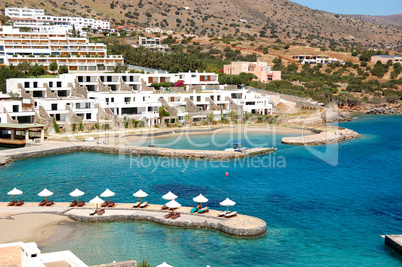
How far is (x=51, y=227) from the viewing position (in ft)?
107

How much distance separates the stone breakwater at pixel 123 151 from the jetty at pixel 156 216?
69.0ft

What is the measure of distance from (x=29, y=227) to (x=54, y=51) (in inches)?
3401

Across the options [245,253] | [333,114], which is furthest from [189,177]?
[333,114]

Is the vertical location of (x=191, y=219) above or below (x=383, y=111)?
below

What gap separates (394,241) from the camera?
30594 mm

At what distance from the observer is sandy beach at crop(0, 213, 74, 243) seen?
30673mm

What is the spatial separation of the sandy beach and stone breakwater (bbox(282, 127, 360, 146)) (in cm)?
4277

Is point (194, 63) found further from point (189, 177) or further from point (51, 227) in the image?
point (51, 227)

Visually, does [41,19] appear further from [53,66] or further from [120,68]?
[120,68]

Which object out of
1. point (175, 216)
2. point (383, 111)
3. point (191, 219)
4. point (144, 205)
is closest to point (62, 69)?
point (144, 205)

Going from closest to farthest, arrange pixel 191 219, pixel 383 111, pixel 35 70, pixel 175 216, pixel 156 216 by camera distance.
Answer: pixel 191 219 → pixel 175 216 → pixel 156 216 → pixel 35 70 → pixel 383 111

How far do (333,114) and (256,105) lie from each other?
732 inches

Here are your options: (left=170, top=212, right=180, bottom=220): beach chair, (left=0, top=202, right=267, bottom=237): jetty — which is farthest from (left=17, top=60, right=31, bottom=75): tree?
(left=170, top=212, right=180, bottom=220): beach chair

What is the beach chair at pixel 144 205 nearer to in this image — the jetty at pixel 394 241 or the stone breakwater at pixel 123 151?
the jetty at pixel 394 241
